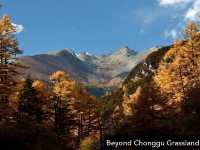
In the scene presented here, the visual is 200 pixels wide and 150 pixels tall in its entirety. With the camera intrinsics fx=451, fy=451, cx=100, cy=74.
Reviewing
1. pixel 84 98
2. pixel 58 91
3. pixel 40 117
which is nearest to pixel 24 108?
pixel 40 117

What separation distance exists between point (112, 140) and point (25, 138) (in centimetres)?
965

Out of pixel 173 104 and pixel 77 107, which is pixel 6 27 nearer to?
pixel 77 107

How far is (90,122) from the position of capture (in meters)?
68.8

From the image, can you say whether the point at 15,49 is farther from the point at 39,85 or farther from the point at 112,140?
the point at 112,140

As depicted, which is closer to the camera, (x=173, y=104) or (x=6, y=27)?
(x=6, y=27)
